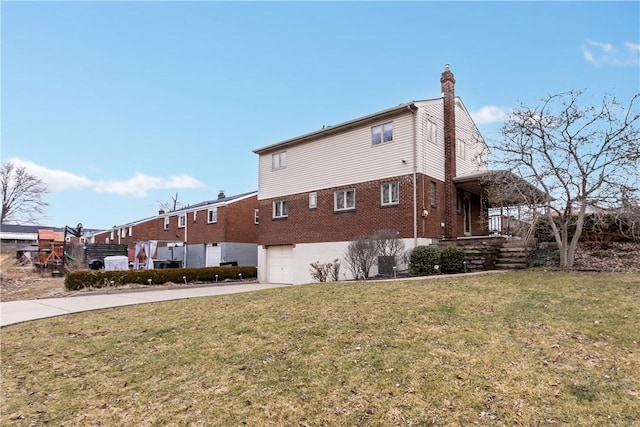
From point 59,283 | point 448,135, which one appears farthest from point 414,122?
point 59,283

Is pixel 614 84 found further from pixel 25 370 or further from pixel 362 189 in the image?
pixel 25 370

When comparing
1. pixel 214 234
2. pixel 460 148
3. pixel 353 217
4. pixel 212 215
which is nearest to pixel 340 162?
pixel 353 217

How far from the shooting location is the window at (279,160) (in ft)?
71.9

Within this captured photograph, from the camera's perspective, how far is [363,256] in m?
15.1

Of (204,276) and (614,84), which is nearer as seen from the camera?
(614,84)

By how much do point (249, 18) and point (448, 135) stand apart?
9858 millimetres

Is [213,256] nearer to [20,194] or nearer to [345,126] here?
[345,126]

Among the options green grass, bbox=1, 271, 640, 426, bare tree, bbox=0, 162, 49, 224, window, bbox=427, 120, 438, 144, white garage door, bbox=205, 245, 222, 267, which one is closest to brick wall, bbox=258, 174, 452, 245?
window, bbox=427, 120, 438, 144

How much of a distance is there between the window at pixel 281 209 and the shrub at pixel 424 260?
941 centimetres

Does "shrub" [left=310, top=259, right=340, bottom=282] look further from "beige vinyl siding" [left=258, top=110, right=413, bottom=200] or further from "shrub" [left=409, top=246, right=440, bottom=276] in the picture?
"beige vinyl siding" [left=258, top=110, right=413, bottom=200]

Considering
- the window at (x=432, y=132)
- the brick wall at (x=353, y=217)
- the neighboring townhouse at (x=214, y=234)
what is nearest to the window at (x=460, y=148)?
the window at (x=432, y=132)

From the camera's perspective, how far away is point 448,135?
17.9 meters

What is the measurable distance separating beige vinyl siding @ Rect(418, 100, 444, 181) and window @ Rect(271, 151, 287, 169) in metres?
8.30

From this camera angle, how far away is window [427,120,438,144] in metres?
16.8
